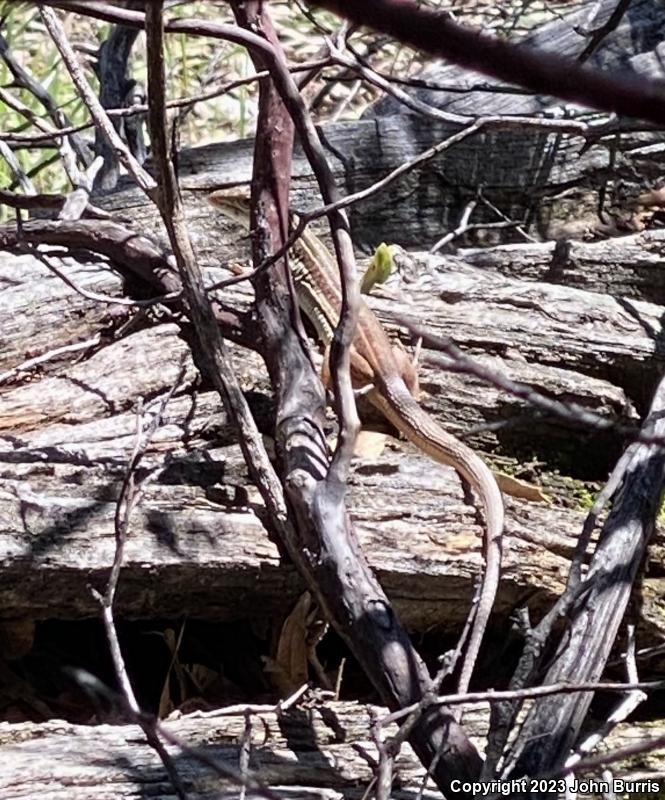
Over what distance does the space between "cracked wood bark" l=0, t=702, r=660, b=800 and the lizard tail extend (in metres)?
0.28

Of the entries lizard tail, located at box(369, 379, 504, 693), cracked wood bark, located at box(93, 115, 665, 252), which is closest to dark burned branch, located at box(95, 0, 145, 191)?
cracked wood bark, located at box(93, 115, 665, 252)

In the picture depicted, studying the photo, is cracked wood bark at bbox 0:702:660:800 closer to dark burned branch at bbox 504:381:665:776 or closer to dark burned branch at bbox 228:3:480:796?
dark burned branch at bbox 228:3:480:796

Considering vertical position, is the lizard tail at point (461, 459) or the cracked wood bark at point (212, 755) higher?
the lizard tail at point (461, 459)

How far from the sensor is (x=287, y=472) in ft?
8.04

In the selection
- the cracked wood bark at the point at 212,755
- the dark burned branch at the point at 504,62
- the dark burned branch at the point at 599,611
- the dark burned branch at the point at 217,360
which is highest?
the dark burned branch at the point at 504,62

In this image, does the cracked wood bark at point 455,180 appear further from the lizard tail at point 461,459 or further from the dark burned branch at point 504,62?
the dark burned branch at point 504,62

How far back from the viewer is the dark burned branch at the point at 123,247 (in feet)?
9.69

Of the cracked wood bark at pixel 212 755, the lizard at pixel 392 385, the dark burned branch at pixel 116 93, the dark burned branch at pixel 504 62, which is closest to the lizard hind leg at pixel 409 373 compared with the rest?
the lizard at pixel 392 385

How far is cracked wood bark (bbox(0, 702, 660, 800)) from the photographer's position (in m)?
2.12

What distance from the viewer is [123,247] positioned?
10.1 ft

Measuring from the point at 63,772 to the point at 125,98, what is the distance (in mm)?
2909

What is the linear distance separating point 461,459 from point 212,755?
3.15 ft

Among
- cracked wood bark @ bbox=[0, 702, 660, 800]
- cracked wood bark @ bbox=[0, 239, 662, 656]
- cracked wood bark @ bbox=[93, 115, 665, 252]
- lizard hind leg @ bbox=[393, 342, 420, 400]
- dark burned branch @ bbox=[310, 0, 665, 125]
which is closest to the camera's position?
dark burned branch @ bbox=[310, 0, 665, 125]

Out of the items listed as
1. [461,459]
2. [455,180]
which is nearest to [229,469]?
[461,459]
